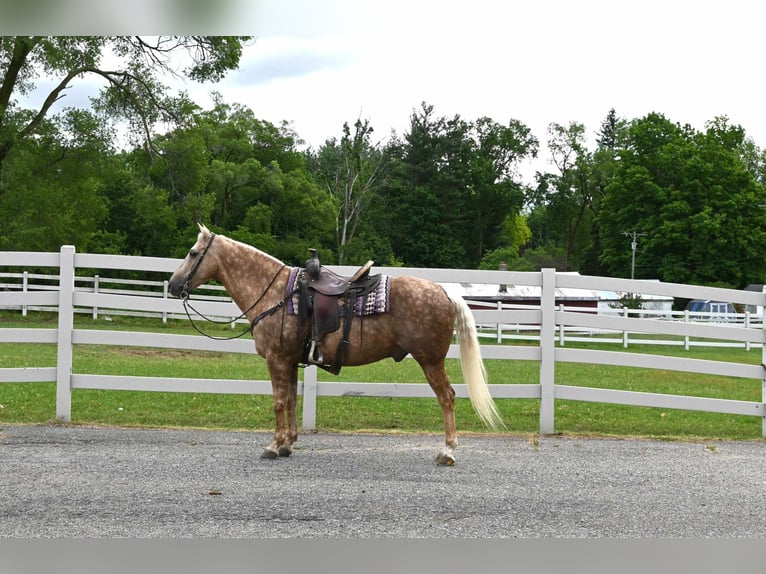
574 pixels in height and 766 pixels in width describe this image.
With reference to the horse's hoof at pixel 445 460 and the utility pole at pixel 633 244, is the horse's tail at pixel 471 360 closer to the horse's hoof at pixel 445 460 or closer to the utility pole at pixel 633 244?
the horse's hoof at pixel 445 460

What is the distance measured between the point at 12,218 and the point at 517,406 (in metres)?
23.9

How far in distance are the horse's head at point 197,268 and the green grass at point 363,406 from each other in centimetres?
190

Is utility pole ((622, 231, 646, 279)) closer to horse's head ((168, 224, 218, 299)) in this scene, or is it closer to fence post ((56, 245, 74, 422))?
fence post ((56, 245, 74, 422))

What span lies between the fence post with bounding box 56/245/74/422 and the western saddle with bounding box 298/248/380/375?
2.58 metres

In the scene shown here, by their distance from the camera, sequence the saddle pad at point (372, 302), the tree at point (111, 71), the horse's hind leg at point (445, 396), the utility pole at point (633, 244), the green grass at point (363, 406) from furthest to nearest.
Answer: the utility pole at point (633, 244), the tree at point (111, 71), the green grass at point (363, 406), the saddle pad at point (372, 302), the horse's hind leg at point (445, 396)

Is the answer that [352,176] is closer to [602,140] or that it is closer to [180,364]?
[180,364]

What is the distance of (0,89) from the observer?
966 inches

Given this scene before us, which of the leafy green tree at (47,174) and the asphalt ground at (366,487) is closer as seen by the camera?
the asphalt ground at (366,487)

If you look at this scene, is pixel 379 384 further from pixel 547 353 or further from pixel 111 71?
pixel 111 71

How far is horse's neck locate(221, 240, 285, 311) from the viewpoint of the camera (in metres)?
6.50

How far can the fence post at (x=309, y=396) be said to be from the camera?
24.3 feet

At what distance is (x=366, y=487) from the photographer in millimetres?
5039

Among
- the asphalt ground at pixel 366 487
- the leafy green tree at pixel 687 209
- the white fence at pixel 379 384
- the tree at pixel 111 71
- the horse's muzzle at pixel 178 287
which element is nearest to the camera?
the asphalt ground at pixel 366 487

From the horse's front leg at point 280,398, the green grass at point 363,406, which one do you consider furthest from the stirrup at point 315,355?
the green grass at point 363,406
